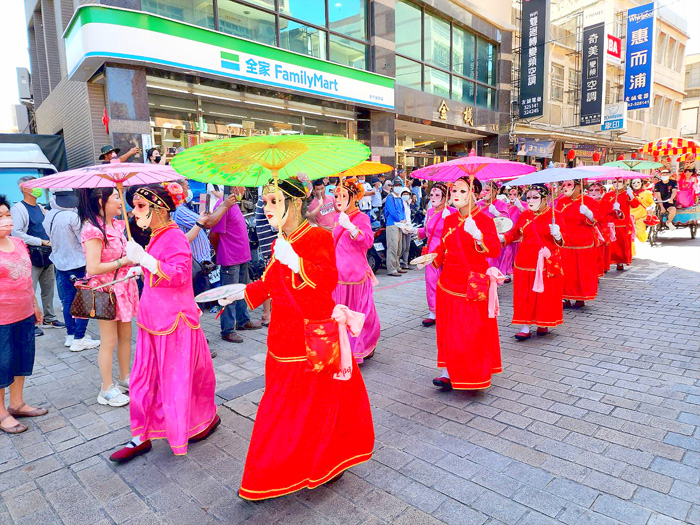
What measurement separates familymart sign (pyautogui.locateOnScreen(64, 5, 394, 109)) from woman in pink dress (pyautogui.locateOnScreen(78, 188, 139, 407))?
19.6ft

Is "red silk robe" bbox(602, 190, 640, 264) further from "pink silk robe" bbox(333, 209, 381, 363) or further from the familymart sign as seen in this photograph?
the familymart sign

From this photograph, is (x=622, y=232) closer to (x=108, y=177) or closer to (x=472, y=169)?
(x=472, y=169)

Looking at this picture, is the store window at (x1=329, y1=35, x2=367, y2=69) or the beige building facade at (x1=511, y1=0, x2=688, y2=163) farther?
the beige building facade at (x1=511, y1=0, x2=688, y2=163)

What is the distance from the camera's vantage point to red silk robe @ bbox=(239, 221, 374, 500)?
2.53 m

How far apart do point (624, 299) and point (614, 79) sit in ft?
78.4

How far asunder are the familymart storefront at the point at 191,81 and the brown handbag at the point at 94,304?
6.11 meters

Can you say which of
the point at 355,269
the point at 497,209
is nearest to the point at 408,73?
the point at 497,209

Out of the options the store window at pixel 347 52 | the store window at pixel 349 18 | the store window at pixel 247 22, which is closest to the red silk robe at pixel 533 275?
the store window at pixel 247 22

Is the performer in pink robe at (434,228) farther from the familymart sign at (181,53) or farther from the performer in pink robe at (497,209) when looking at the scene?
the familymart sign at (181,53)

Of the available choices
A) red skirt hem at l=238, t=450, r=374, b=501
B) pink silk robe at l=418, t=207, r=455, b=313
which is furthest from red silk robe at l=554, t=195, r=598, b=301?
red skirt hem at l=238, t=450, r=374, b=501

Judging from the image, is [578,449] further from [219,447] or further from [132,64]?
[132,64]

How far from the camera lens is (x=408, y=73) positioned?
1553cm

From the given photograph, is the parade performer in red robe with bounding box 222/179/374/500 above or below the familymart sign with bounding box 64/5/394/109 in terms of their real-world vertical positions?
below

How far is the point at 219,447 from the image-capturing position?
3324 millimetres
